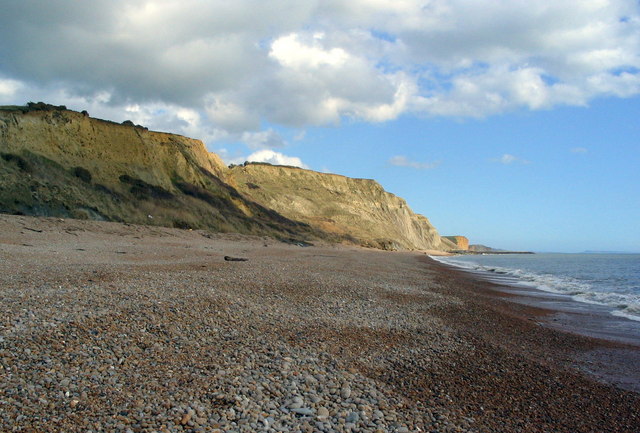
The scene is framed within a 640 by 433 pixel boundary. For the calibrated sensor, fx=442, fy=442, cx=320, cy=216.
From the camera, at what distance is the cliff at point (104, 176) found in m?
25.4

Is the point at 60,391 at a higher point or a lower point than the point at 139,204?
lower

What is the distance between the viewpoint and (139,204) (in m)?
30.8

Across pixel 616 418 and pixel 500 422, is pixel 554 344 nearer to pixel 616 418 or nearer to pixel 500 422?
pixel 616 418

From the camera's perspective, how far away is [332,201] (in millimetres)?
75500

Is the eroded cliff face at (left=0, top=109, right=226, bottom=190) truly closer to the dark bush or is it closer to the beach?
the dark bush

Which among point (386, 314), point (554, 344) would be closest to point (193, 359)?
point (386, 314)

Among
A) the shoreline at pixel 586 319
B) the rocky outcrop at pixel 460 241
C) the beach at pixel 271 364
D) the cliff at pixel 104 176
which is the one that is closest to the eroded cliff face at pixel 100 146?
the cliff at pixel 104 176

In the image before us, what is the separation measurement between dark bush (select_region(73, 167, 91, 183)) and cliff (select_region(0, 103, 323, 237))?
0.06 metres

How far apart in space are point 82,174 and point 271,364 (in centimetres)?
2863

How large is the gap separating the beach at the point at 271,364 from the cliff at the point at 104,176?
720 inches

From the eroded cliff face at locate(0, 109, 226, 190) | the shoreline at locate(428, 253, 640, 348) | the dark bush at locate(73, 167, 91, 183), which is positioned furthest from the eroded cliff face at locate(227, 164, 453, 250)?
the shoreline at locate(428, 253, 640, 348)

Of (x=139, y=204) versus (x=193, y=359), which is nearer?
(x=193, y=359)

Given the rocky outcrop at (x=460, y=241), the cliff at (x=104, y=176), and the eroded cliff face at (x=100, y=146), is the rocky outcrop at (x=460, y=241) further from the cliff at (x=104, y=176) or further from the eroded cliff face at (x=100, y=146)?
the eroded cliff face at (x=100, y=146)

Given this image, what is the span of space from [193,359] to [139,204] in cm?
2823
